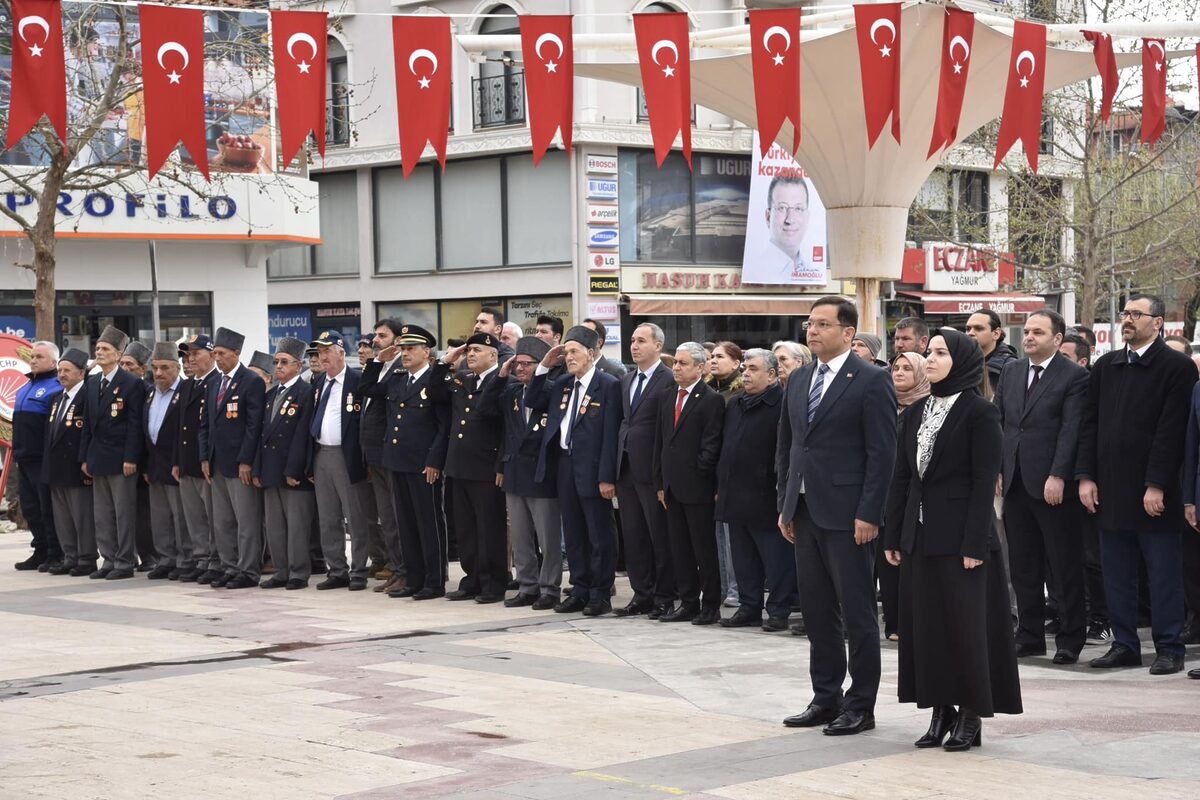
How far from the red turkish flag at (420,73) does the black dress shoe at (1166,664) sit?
6347 millimetres

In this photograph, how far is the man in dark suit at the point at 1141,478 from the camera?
10.4m

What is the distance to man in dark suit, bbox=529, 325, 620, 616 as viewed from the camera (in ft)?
43.7

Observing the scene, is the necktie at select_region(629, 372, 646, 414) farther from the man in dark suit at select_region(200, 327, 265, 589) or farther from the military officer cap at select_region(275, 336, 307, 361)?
the man in dark suit at select_region(200, 327, 265, 589)

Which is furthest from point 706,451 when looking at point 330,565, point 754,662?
point 330,565

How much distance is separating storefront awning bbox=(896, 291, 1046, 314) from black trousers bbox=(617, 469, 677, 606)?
30886 mm

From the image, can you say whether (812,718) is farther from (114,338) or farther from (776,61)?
(114,338)

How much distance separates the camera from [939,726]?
8.01 metres

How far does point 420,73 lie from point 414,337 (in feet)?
8.13

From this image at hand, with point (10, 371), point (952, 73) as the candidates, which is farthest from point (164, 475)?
point (952, 73)

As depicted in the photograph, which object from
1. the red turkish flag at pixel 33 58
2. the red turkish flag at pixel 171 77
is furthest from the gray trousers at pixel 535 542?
the red turkish flag at pixel 33 58

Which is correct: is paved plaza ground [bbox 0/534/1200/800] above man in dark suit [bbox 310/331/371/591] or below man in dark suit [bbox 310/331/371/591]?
below

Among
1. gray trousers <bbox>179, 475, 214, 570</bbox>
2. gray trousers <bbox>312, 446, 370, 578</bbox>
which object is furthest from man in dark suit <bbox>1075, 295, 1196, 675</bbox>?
gray trousers <bbox>179, 475, 214, 570</bbox>

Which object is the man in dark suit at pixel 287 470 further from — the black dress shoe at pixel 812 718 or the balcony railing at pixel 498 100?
the balcony railing at pixel 498 100

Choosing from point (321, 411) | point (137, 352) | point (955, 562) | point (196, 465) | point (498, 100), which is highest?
point (498, 100)
